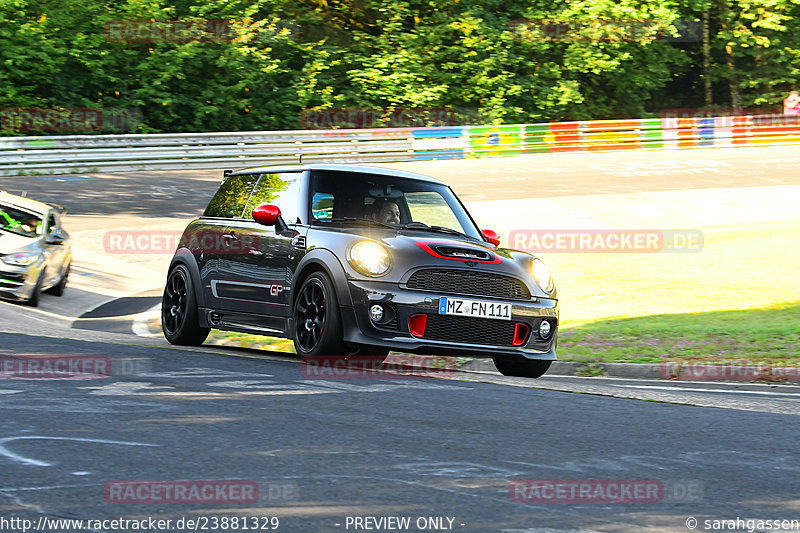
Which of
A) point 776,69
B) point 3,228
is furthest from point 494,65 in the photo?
point 3,228

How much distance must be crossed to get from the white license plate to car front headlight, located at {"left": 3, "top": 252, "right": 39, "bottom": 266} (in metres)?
7.48

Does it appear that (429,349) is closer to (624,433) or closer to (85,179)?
(624,433)

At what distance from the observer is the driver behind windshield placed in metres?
10.1

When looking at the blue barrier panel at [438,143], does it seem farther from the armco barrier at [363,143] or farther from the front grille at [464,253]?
the front grille at [464,253]

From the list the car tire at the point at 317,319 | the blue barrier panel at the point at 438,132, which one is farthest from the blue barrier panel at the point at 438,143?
the car tire at the point at 317,319

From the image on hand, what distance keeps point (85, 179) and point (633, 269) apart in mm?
14918

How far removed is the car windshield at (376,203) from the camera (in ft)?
32.8

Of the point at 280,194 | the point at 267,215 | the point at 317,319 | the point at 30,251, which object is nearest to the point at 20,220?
the point at 30,251

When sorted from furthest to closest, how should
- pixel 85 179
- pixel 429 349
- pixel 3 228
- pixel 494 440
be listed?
pixel 85 179 → pixel 3 228 → pixel 429 349 → pixel 494 440

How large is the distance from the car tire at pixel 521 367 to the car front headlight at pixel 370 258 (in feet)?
4.72

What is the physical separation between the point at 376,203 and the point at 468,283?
1419 mm

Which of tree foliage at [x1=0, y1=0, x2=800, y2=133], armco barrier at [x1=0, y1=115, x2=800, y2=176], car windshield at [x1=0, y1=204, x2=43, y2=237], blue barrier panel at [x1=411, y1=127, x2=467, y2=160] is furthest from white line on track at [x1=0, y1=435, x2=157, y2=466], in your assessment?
blue barrier panel at [x1=411, y1=127, x2=467, y2=160]

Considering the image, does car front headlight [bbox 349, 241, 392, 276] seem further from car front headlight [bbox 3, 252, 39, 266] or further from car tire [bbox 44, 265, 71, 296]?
car tire [bbox 44, 265, 71, 296]

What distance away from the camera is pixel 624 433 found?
675 cm
